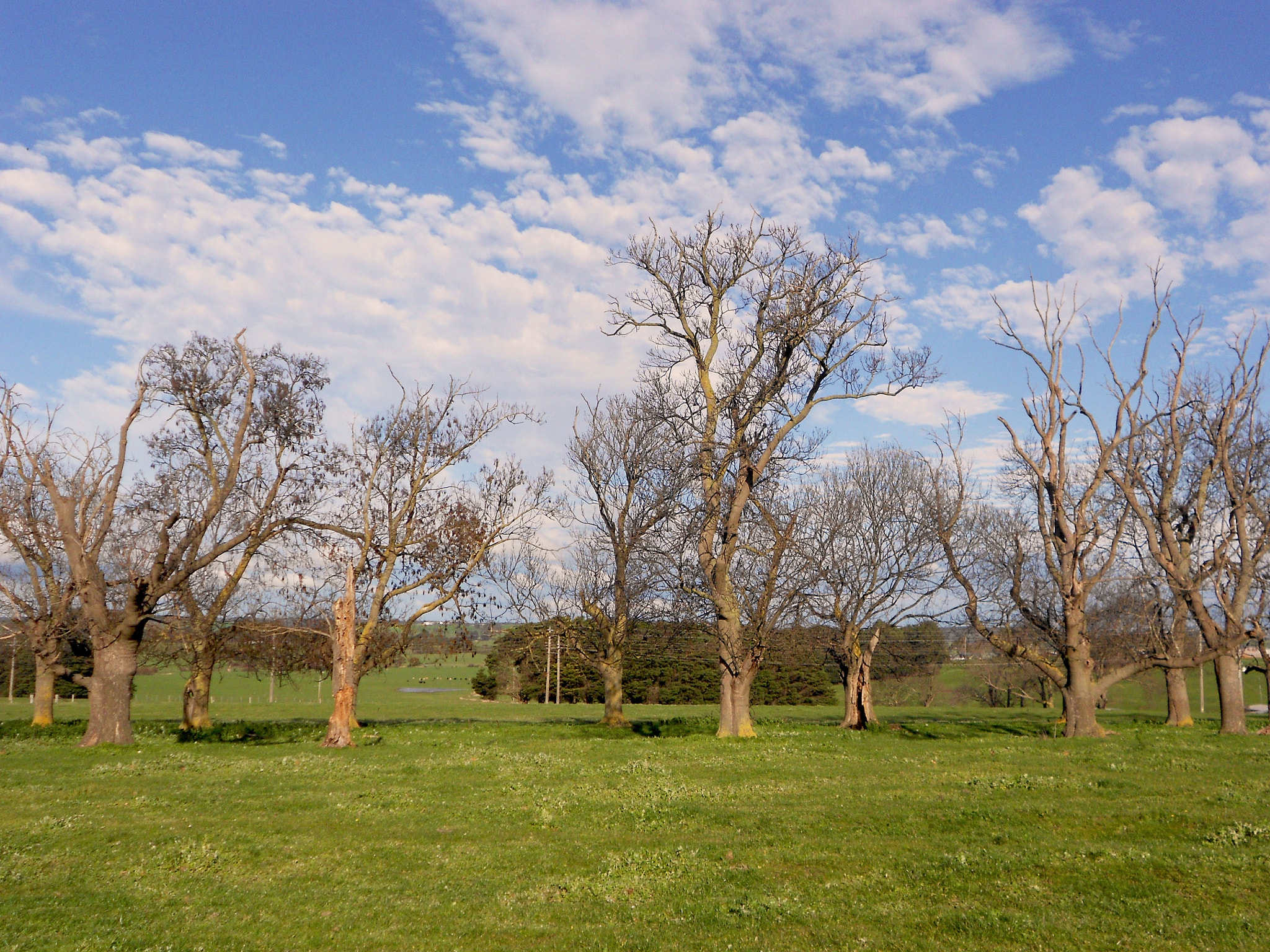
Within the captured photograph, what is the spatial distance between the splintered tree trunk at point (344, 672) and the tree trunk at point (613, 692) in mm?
11183

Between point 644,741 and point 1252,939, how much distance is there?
64.7 ft

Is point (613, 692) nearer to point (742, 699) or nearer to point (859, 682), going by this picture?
point (742, 699)

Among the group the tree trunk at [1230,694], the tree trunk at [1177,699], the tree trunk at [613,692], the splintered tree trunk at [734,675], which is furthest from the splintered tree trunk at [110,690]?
the tree trunk at [1177,699]

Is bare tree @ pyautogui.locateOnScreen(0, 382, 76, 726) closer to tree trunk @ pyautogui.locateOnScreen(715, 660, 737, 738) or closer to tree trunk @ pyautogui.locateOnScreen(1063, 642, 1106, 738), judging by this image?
tree trunk @ pyautogui.locateOnScreen(715, 660, 737, 738)

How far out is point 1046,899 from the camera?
8688 millimetres

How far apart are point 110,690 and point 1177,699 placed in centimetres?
3710

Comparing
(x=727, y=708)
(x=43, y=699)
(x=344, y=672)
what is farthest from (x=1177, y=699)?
(x=43, y=699)

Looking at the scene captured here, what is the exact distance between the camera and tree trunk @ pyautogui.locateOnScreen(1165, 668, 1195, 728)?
31.9 metres

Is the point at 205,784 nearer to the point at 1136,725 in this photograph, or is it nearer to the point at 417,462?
the point at 417,462

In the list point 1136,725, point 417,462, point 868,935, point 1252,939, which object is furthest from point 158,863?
point 1136,725

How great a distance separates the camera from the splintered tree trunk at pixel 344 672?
81.4ft

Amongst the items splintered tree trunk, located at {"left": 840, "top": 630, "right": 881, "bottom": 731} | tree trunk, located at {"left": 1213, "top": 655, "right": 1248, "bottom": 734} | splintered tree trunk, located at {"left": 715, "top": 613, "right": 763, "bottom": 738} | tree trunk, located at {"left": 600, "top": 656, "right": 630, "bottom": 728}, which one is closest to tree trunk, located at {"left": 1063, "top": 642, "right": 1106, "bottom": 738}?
tree trunk, located at {"left": 1213, "top": 655, "right": 1248, "bottom": 734}

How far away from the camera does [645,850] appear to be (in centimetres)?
1112

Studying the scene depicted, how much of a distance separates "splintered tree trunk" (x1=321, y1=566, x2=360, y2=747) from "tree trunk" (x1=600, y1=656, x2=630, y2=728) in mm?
11183
